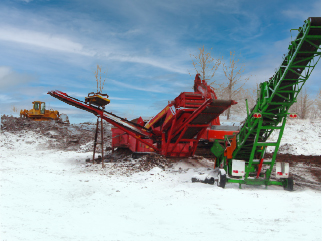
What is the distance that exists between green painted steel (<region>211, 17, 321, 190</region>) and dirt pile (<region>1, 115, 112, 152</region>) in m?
14.5

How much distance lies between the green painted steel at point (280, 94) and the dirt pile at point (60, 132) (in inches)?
570

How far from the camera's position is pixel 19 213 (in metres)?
5.62

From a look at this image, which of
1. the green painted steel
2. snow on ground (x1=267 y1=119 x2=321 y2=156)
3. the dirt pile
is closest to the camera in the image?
the green painted steel

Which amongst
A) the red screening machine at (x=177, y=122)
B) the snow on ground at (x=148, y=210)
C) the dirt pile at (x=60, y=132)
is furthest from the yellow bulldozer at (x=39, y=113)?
the snow on ground at (x=148, y=210)

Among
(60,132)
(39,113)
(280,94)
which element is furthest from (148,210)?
(39,113)

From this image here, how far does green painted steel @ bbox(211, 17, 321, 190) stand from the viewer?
680 cm

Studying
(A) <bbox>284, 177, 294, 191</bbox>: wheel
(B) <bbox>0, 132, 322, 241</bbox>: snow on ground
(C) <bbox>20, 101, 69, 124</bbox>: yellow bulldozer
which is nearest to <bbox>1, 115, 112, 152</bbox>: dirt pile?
(C) <bbox>20, 101, 69, 124</bbox>: yellow bulldozer

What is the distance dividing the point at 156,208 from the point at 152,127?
6.38 metres

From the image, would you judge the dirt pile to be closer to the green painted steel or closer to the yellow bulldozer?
the yellow bulldozer

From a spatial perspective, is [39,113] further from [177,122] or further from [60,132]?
[177,122]

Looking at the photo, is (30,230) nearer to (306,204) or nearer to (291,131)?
→ (306,204)

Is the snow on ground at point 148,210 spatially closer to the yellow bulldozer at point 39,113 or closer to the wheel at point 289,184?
the wheel at point 289,184

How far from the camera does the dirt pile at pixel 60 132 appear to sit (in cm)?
2271

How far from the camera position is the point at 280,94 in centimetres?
754
